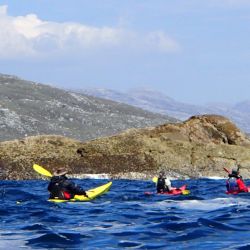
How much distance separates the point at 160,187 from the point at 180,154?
12784 millimetres

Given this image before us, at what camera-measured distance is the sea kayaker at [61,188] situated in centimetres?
2272

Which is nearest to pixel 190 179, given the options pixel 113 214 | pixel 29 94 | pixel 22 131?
pixel 113 214

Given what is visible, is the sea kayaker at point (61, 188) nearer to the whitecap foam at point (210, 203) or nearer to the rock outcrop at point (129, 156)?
the whitecap foam at point (210, 203)

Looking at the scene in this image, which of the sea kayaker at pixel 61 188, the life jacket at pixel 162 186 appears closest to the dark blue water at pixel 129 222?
the sea kayaker at pixel 61 188

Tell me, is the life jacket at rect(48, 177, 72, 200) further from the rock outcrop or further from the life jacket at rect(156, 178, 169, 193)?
the rock outcrop

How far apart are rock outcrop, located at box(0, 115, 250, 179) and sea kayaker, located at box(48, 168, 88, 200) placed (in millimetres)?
14076

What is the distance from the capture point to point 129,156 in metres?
38.8

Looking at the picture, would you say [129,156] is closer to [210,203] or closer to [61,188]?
[61,188]

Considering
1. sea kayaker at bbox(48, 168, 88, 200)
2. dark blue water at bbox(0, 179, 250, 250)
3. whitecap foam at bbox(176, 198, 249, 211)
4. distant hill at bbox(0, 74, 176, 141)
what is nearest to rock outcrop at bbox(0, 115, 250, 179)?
dark blue water at bbox(0, 179, 250, 250)

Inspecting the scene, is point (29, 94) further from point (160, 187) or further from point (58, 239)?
point (58, 239)

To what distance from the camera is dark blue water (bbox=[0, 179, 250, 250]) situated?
1384cm

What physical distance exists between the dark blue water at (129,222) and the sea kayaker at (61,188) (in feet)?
2.20

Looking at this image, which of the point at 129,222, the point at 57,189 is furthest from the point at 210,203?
the point at 129,222

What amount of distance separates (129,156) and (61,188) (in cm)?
1609
